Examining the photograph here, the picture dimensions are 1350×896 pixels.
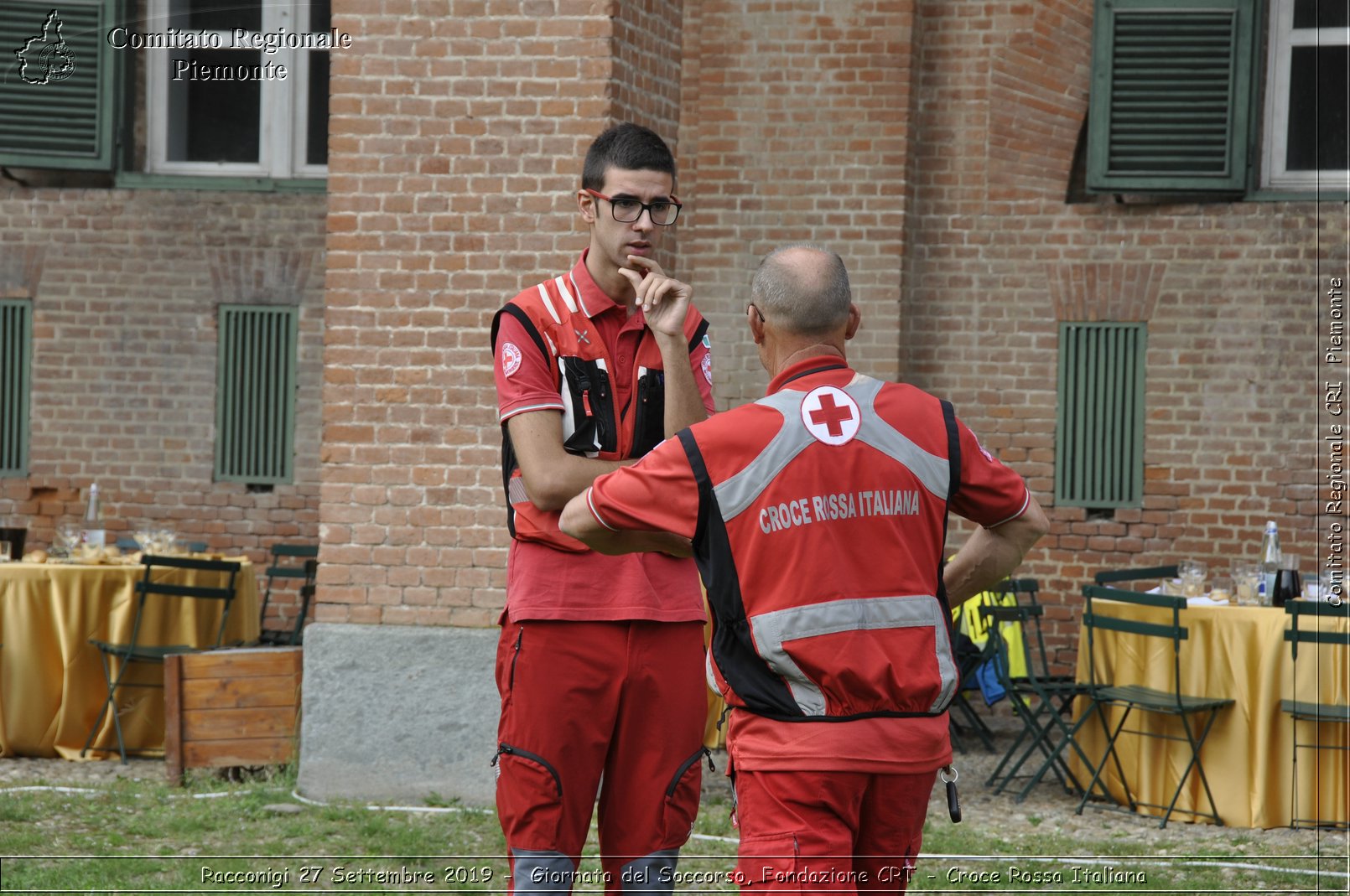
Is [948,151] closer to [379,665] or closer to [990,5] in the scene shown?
[990,5]

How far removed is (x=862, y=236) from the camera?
1002 cm

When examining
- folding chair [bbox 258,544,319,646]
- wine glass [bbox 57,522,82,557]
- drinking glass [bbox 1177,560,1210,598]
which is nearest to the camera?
drinking glass [bbox 1177,560,1210,598]

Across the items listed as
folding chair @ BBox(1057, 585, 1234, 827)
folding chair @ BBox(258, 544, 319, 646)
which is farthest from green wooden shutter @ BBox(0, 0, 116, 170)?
folding chair @ BBox(1057, 585, 1234, 827)

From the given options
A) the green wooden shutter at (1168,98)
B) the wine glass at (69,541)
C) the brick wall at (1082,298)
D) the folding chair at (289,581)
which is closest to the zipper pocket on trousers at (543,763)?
the wine glass at (69,541)

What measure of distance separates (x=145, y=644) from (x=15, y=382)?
404 cm

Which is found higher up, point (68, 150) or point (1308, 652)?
point (68, 150)

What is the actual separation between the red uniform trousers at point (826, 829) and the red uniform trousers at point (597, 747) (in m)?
0.69

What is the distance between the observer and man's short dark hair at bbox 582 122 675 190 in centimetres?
353

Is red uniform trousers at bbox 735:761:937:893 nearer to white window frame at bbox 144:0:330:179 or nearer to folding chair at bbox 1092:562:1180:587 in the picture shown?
folding chair at bbox 1092:562:1180:587

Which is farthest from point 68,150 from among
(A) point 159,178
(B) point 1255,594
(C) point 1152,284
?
(B) point 1255,594

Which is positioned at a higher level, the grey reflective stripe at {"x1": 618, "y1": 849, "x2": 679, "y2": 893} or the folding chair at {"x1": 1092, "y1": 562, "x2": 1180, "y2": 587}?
the folding chair at {"x1": 1092, "y1": 562, "x2": 1180, "y2": 587}

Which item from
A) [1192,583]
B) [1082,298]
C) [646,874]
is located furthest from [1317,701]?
[646,874]

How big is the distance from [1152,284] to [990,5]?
2196 millimetres

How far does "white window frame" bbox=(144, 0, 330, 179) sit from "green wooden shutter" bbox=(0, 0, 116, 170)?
0.36m
